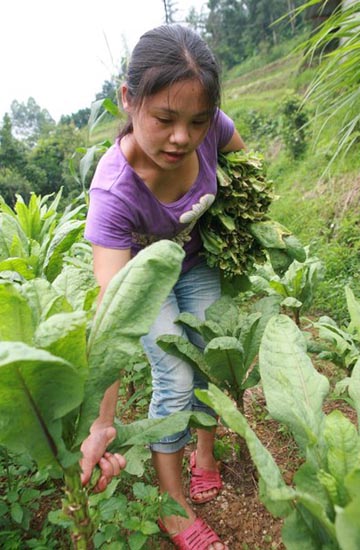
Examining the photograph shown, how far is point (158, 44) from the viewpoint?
136 cm

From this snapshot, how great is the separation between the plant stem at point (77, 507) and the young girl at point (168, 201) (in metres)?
0.10

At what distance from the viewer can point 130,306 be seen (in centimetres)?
83

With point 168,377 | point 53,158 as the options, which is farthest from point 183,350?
point 53,158

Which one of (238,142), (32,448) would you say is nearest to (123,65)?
(238,142)

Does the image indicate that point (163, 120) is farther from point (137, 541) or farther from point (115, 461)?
point (137, 541)

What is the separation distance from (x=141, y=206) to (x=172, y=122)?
0.97 ft

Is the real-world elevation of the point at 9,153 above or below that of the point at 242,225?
below

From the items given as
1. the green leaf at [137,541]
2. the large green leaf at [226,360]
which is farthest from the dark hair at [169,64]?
the green leaf at [137,541]

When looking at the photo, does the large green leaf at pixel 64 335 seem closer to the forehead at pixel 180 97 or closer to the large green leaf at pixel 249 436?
the large green leaf at pixel 249 436

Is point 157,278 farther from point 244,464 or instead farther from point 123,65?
point 123,65

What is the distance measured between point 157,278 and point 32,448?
14.5 inches

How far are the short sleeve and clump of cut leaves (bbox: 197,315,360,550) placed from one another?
0.60 metres

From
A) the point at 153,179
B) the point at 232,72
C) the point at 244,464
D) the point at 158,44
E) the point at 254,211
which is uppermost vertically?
the point at 158,44

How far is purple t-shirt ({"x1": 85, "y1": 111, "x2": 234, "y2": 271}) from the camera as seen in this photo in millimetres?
1408
